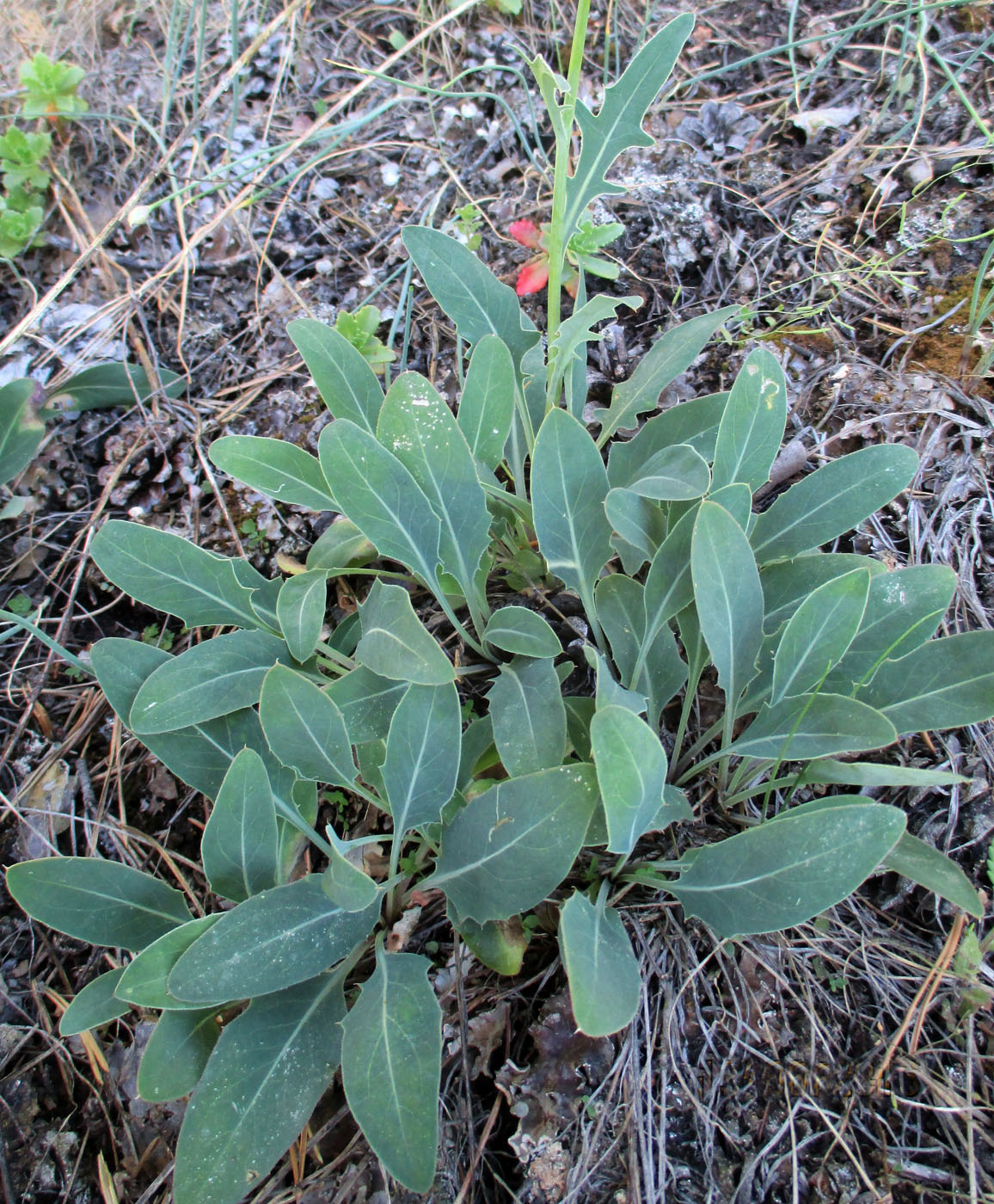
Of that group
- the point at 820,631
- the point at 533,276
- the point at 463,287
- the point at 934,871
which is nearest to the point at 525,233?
the point at 533,276

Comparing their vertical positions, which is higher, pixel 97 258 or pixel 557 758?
pixel 97 258

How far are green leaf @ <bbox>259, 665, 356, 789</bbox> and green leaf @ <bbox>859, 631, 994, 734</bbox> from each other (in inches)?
34.6

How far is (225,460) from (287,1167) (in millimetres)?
1225

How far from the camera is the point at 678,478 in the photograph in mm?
1218

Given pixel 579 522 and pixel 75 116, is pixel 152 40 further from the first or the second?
pixel 579 522

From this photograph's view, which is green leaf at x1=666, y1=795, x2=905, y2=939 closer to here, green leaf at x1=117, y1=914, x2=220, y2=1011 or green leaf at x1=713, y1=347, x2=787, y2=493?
green leaf at x1=713, y1=347, x2=787, y2=493

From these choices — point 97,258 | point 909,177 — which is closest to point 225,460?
point 97,258

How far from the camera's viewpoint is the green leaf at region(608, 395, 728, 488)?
57.0 inches

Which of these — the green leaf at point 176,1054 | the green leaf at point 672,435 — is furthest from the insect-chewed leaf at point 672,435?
the green leaf at point 176,1054

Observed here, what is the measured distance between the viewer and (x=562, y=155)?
4.23 feet

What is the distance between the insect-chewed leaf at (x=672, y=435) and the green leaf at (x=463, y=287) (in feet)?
1.06

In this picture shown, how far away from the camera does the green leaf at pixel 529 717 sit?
118 centimetres

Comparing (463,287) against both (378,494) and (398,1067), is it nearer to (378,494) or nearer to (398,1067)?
(378,494)

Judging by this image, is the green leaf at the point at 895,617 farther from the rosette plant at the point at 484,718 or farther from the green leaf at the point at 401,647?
the green leaf at the point at 401,647
